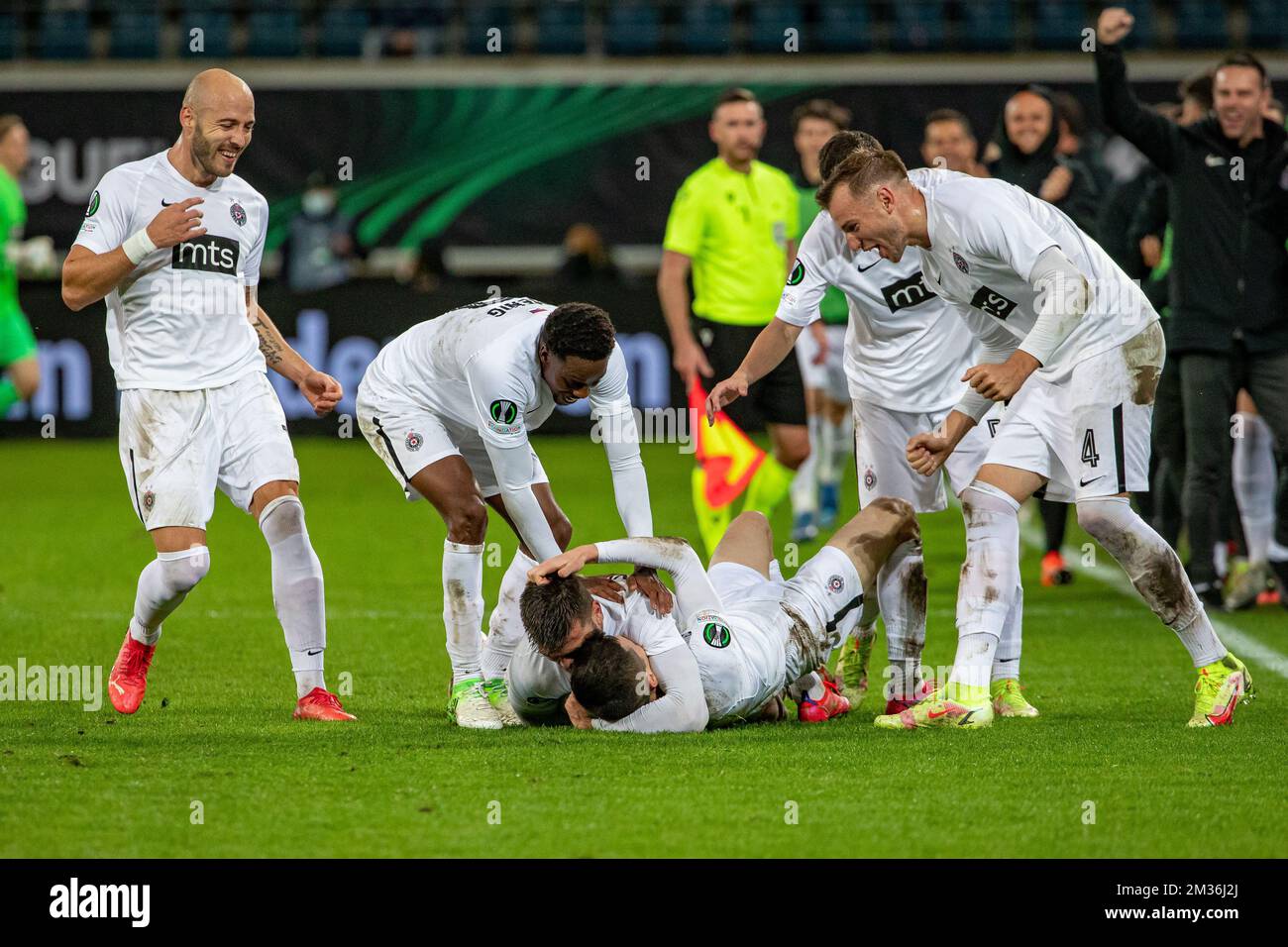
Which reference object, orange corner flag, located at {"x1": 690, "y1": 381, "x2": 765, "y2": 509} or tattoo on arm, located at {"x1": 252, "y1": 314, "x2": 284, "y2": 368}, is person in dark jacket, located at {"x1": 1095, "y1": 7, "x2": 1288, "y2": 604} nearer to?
orange corner flag, located at {"x1": 690, "y1": 381, "x2": 765, "y2": 509}

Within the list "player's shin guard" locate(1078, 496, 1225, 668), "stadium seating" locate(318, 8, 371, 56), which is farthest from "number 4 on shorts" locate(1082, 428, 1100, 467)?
"stadium seating" locate(318, 8, 371, 56)

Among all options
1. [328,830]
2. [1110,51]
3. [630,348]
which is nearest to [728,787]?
[328,830]

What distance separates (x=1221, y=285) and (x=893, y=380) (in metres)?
2.80

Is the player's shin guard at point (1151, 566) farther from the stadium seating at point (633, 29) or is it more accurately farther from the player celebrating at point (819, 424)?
the stadium seating at point (633, 29)

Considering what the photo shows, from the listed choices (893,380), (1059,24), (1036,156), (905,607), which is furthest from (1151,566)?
(1059,24)

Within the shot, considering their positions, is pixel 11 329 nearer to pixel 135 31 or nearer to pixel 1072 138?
pixel 1072 138

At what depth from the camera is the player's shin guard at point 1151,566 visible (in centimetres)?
602

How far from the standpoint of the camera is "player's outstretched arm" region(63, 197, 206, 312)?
20.0 feet

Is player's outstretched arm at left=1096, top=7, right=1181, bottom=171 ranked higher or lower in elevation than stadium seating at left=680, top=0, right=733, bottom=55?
lower

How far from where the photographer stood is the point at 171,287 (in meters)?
6.39

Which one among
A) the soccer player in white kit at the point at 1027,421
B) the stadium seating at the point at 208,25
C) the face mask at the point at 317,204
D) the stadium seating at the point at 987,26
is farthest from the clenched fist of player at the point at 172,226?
the stadium seating at the point at 208,25

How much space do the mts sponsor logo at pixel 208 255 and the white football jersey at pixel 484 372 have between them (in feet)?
2.13
